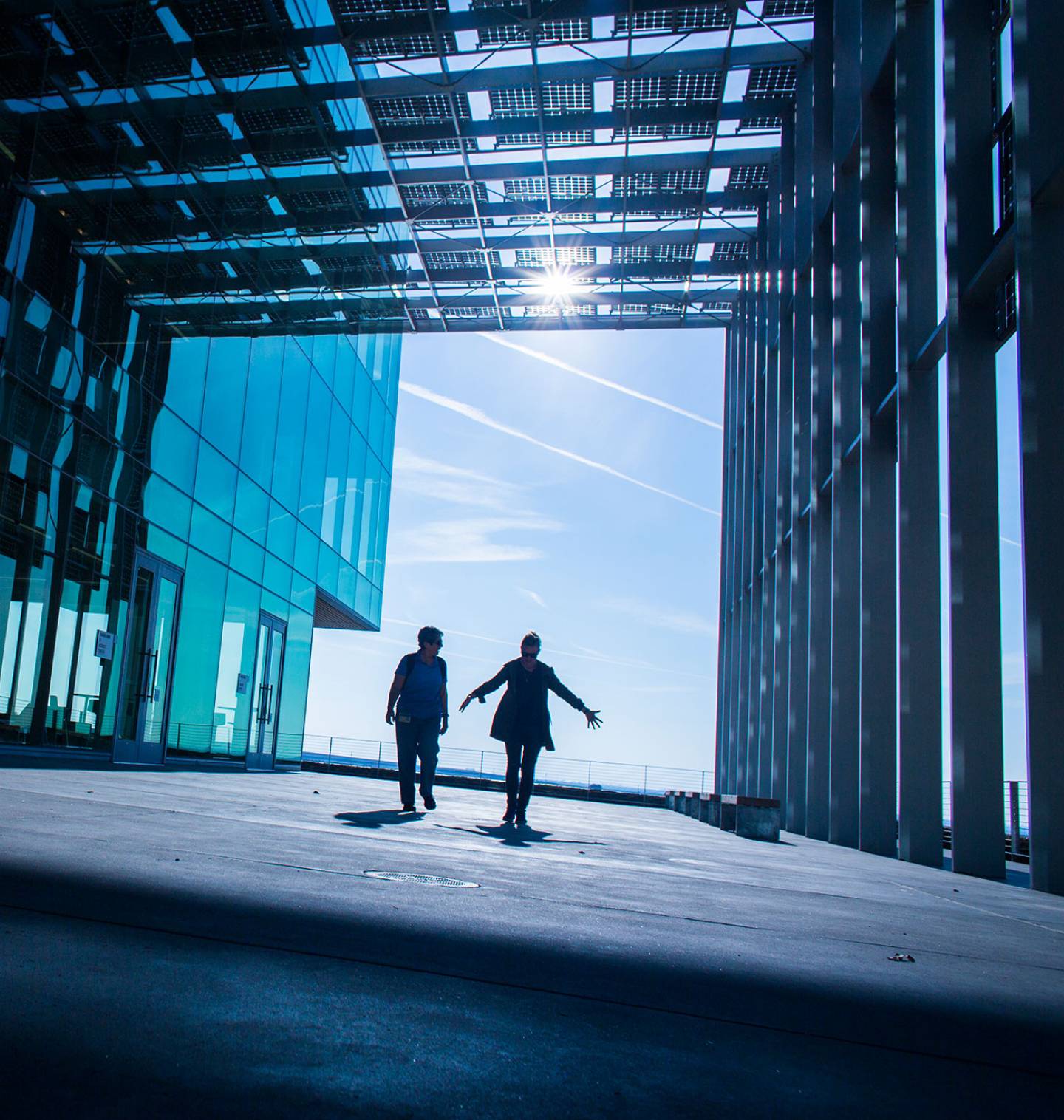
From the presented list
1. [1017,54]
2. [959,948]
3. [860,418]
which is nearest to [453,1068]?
[959,948]

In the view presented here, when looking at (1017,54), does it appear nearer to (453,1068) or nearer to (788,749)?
(453,1068)

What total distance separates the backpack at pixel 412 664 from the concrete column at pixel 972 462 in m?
4.75

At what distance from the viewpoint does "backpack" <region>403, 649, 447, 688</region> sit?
941 cm

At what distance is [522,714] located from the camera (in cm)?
935

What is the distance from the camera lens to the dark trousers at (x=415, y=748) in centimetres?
910

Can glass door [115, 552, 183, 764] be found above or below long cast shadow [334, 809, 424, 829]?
above

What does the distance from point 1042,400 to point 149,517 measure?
45.9ft

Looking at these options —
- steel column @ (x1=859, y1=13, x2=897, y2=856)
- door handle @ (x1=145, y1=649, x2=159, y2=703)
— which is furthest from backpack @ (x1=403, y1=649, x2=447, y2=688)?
door handle @ (x1=145, y1=649, x2=159, y2=703)

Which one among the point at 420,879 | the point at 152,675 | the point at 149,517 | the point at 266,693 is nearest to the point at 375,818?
the point at 420,879

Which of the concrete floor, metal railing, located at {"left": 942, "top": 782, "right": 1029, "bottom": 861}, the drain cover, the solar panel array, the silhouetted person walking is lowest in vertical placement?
metal railing, located at {"left": 942, "top": 782, "right": 1029, "bottom": 861}

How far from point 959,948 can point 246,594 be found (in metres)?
19.0

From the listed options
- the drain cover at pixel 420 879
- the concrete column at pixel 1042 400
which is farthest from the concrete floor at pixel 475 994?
the concrete column at pixel 1042 400

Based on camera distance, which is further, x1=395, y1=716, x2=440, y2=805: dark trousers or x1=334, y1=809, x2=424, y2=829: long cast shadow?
x1=395, y1=716, x2=440, y2=805: dark trousers

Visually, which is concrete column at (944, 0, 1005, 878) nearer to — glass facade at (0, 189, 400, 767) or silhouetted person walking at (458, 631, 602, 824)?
silhouetted person walking at (458, 631, 602, 824)
